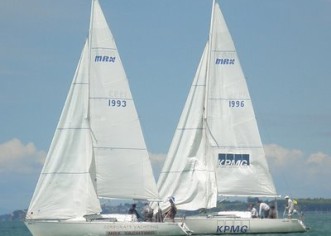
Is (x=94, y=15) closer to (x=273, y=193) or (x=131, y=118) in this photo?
(x=131, y=118)

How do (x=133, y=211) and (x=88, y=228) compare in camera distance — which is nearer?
(x=88, y=228)

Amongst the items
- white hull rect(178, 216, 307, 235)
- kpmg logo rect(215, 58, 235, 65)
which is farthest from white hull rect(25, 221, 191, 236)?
kpmg logo rect(215, 58, 235, 65)

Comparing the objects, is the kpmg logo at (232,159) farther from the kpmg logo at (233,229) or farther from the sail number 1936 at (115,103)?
the sail number 1936 at (115,103)

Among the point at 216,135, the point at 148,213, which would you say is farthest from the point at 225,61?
the point at 148,213

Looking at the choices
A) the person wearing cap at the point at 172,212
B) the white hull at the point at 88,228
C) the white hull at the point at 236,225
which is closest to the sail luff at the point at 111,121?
the white hull at the point at 88,228

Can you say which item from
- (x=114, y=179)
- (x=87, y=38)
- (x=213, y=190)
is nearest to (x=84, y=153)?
(x=114, y=179)

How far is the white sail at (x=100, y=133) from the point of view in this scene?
52.0 m

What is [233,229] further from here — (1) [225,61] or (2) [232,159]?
(1) [225,61]

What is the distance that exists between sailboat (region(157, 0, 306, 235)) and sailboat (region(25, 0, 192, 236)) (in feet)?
16.3

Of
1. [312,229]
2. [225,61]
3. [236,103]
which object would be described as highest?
[225,61]

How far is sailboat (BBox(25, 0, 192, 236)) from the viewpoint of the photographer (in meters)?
51.7

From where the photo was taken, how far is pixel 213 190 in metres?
58.3

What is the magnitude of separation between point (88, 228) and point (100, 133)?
16.1 feet

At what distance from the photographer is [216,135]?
58438mm
